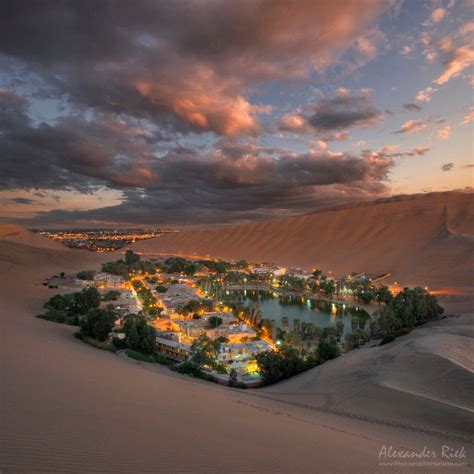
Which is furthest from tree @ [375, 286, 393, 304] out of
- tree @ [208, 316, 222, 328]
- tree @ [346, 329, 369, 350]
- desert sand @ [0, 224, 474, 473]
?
desert sand @ [0, 224, 474, 473]

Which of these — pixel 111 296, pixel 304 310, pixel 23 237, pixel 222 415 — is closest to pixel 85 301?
pixel 111 296

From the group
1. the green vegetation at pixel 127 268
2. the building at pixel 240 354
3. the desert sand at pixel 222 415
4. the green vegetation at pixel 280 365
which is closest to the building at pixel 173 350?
the building at pixel 240 354

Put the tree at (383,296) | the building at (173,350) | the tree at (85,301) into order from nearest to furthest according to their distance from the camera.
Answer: the building at (173,350) < the tree at (85,301) < the tree at (383,296)

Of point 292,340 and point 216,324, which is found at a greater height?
point 292,340

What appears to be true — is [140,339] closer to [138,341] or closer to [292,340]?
[138,341]

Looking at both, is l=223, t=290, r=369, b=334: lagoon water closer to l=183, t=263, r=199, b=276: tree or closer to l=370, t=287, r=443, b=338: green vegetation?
l=370, t=287, r=443, b=338: green vegetation

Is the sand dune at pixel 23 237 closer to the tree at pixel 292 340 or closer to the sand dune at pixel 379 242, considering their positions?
the sand dune at pixel 379 242
